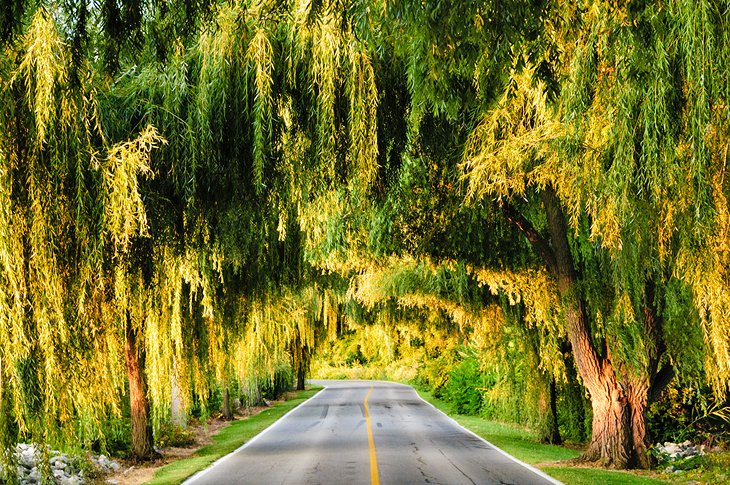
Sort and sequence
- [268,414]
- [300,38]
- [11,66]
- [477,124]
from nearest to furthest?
[11,66], [300,38], [477,124], [268,414]

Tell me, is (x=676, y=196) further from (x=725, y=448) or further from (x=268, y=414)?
(x=268, y=414)

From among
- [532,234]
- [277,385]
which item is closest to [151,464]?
[532,234]

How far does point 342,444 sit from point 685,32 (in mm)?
14984

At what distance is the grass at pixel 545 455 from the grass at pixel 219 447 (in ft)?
21.2

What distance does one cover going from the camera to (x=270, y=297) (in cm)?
1288

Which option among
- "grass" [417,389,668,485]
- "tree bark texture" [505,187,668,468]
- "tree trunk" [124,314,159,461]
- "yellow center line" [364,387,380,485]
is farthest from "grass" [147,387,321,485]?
"tree bark texture" [505,187,668,468]

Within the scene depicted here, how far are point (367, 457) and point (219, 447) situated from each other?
4984mm

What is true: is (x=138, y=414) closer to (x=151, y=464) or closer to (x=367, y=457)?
(x=151, y=464)

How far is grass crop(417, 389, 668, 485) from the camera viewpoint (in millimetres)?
11953

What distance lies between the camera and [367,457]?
15219mm

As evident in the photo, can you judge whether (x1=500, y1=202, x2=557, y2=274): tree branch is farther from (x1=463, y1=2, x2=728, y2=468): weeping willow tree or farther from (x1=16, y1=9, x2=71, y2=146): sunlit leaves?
(x1=16, y1=9, x2=71, y2=146): sunlit leaves

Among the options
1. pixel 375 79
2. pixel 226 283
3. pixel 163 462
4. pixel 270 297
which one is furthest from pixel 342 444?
pixel 375 79

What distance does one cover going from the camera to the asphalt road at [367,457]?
12328 mm

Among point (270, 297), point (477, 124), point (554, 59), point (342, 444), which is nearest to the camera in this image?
point (554, 59)
